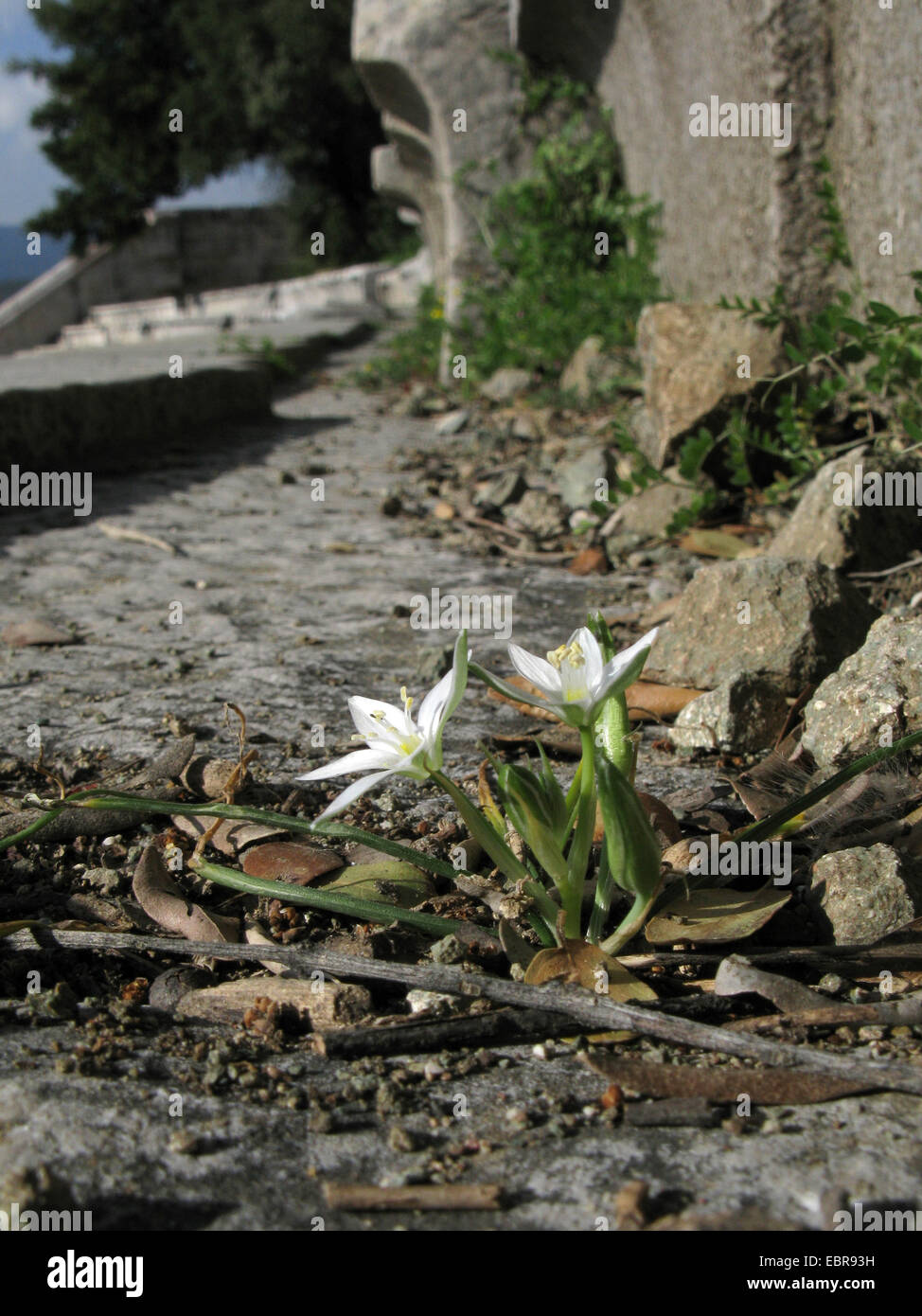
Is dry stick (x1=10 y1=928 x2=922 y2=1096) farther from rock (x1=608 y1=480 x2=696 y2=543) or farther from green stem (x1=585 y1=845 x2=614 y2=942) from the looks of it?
rock (x1=608 y1=480 x2=696 y2=543)

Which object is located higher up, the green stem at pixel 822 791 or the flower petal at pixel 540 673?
the flower petal at pixel 540 673

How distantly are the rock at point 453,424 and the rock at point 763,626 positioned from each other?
11.1 ft

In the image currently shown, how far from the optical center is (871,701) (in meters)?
1.75

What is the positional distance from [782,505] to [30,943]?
257 centimetres

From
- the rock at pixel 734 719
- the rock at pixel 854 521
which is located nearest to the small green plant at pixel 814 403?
the rock at pixel 854 521

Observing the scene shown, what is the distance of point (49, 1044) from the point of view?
1184 mm

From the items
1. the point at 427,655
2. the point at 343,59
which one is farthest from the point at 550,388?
the point at 343,59

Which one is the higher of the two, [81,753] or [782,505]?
[782,505]

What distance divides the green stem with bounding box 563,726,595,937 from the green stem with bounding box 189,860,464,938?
0.14 meters

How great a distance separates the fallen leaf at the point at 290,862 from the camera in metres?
1.53

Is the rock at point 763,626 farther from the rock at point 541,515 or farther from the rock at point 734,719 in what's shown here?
the rock at point 541,515

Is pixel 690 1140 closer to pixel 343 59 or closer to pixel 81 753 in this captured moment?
pixel 81 753

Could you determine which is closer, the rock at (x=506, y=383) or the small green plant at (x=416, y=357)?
the rock at (x=506, y=383)

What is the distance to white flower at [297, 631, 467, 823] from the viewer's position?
3.97 ft
